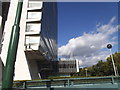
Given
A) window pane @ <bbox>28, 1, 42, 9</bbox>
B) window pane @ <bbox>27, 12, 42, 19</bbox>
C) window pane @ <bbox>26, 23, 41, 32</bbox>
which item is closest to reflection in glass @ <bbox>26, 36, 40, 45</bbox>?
window pane @ <bbox>26, 23, 41, 32</bbox>

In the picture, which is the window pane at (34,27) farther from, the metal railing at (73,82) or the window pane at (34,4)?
the metal railing at (73,82)

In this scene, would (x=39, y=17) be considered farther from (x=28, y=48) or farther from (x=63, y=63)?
(x=63, y=63)

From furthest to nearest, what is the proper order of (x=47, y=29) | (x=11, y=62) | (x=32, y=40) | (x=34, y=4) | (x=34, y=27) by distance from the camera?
(x=47, y=29) < (x=34, y=4) < (x=34, y=27) < (x=32, y=40) < (x=11, y=62)

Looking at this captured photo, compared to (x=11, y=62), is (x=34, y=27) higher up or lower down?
higher up

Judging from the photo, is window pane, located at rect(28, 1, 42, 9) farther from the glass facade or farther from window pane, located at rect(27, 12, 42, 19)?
the glass facade

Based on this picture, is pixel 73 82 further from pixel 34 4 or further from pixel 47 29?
pixel 47 29

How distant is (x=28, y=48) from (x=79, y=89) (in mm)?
14821

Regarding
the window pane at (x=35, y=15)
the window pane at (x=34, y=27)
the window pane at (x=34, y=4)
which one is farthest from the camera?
the window pane at (x=34, y=4)

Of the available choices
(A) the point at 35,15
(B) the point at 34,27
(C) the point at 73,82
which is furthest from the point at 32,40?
(C) the point at 73,82

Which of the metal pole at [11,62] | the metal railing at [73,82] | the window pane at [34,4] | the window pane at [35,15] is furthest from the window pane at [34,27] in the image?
the metal pole at [11,62]

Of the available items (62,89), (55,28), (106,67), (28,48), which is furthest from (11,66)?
(106,67)

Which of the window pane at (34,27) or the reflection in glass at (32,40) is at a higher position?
the window pane at (34,27)

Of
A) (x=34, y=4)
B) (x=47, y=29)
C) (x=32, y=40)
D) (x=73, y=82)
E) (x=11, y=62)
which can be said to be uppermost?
(x=34, y=4)

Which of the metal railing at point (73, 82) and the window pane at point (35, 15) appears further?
the window pane at point (35, 15)
